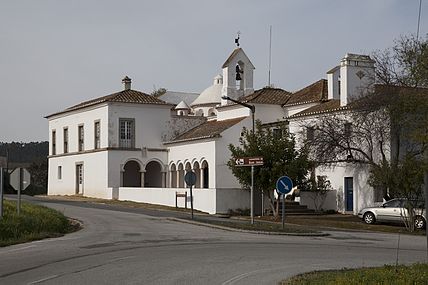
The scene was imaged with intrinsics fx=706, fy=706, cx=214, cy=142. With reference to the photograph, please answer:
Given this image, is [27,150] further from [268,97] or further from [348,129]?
[348,129]

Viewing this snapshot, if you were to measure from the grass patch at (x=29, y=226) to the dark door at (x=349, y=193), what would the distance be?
21.0m

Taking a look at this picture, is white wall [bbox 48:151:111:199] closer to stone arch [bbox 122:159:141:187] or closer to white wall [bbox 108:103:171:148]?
white wall [bbox 108:103:171:148]

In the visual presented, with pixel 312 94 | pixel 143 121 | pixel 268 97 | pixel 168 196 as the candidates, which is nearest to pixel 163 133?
pixel 143 121

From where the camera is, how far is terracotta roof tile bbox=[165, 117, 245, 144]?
55812mm

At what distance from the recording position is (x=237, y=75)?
206 ft

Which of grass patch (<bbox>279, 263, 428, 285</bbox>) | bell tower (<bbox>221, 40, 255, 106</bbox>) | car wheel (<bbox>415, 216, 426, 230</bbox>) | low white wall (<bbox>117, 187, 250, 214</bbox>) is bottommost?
car wheel (<bbox>415, 216, 426, 230</bbox>)

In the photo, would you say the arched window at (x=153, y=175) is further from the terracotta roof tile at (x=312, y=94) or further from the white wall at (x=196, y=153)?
the terracotta roof tile at (x=312, y=94)

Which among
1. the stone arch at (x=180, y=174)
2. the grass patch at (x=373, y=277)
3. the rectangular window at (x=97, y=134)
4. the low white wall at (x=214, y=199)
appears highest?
the rectangular window at (x=97, y=134)

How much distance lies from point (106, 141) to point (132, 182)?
5802 mm

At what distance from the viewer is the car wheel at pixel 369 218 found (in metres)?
38.8

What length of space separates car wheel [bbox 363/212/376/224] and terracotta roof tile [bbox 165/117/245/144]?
1784cm

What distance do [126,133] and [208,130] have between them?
8235 millimetres

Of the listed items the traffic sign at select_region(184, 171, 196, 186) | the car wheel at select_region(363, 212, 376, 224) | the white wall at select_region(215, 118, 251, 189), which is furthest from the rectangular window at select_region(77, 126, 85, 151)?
the car wheel at select_region(363, 212, 376, 224)

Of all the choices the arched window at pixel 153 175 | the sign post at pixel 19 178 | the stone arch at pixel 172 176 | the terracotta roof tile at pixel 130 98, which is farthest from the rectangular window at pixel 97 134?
the sign post at pixel 19 178
